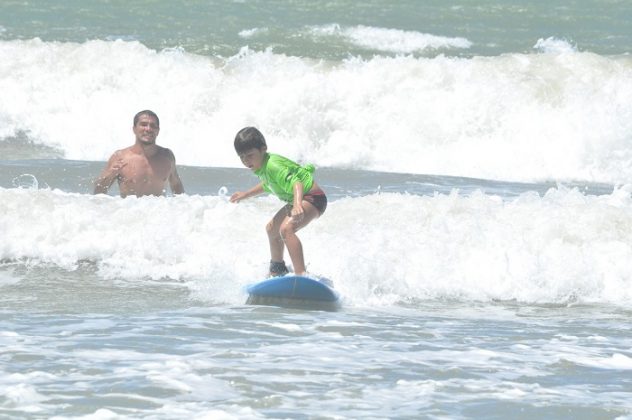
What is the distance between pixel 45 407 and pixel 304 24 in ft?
60.3

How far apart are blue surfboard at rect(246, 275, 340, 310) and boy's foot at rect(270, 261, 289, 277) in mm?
Result: 223

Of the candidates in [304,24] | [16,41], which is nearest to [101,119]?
[16,41]

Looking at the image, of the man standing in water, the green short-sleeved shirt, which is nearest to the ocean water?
the man standing in water

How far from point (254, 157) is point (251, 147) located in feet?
0.27

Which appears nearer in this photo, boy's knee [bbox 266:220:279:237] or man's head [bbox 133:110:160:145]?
boy's knee [bbox 266:220:279:237]

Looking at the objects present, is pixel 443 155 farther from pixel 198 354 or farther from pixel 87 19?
pixel 198 354

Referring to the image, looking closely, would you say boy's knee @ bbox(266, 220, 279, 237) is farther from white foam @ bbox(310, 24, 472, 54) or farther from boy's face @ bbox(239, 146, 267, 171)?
white foam @ bbox(310, 24, 472, 54)

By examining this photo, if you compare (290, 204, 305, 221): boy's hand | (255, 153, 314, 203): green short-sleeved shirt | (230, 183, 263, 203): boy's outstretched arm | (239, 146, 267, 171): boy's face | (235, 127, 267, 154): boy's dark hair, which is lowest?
(290, 204, 305, 221): boy's hand

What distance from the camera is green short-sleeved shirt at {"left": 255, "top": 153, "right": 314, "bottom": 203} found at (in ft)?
26.5

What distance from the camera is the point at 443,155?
55.6ft

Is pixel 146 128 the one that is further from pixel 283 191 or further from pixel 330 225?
pixel 283 191

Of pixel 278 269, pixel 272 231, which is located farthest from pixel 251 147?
pixel 278 269

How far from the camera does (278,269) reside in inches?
324

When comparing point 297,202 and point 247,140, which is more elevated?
point 247,140
